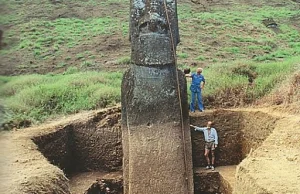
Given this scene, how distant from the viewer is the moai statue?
353 inches

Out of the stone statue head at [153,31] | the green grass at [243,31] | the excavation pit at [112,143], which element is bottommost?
the excavation pit at [112,143]

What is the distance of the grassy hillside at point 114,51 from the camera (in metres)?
12.0

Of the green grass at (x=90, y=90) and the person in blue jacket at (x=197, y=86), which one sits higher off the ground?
the person in blue jacket at (x=197, y=86)

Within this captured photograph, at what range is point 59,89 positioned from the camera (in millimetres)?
12398

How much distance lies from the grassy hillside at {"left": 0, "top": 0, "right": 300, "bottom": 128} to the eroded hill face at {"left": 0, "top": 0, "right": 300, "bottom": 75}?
0.04 metres

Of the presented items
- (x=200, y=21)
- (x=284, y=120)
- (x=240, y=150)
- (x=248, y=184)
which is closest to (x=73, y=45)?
(x=200, y=21)

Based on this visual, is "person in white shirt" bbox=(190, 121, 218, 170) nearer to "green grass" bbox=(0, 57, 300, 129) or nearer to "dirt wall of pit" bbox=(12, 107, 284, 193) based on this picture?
"dirt wall of pit" bbox=(12, 107, 284, 193)

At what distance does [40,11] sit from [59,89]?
32.2 feet

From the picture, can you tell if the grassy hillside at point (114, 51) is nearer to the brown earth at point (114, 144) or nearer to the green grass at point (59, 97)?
the green grass at point (59, 97)

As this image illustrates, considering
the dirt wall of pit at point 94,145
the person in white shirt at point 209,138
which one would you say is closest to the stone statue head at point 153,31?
the person in white shirt at point 209,138

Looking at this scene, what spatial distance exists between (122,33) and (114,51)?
1.61 m

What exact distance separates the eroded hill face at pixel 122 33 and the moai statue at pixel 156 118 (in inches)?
270

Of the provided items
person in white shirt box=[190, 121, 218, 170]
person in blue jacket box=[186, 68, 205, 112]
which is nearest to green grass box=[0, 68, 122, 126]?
person in blue jacket box=[186, 68, 205, 112]

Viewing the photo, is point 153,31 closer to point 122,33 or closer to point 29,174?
point 29,174
